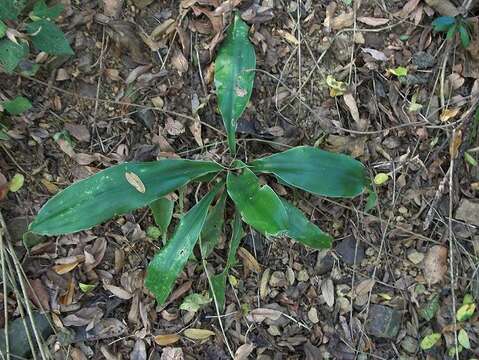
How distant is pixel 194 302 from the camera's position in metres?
1.70

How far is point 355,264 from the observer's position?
5.90 ft

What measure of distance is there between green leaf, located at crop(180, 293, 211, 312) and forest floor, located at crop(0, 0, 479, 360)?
0.07ft

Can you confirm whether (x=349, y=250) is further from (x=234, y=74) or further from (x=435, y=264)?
(x=234, y=74)

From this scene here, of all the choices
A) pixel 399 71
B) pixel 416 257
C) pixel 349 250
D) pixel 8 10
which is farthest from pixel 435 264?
→ pixel 8 10

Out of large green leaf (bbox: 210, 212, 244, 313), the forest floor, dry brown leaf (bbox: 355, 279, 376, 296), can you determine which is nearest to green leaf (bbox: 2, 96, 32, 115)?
the forest floor

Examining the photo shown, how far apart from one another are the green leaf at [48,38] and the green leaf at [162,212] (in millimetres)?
495

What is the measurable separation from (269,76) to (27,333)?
1.05 meters

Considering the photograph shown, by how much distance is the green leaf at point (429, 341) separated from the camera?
1.78 metres

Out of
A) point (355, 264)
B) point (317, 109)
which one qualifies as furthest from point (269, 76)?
point (355, 264)

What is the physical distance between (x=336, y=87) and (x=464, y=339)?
0.90 m

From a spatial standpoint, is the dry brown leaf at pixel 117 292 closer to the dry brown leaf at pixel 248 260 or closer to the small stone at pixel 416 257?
the dry brown leaf at pixel 248 260

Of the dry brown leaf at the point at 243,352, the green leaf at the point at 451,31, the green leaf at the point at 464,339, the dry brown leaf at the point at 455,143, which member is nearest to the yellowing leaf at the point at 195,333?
the dry brown leaf at the point at 243,352

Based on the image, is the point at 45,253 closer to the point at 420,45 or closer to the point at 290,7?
the point at 290,7

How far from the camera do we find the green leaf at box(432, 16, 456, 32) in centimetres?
181
